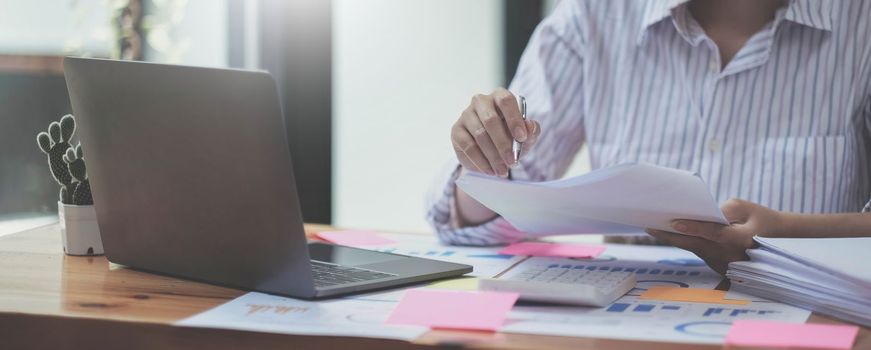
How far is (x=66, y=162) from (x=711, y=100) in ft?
3.32

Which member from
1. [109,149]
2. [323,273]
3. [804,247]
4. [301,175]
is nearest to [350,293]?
[323,273]

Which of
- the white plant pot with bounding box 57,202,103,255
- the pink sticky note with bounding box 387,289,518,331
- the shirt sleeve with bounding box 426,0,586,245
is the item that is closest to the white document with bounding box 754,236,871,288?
the pink sticky note with bounding box 387,289,518,331

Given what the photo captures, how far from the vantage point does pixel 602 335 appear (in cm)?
75

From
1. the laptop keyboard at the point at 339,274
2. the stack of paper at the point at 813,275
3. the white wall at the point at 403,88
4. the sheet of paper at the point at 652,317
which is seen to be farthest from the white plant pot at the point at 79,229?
the white wall at the point at 403,88

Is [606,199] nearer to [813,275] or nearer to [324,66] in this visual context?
[813,275]

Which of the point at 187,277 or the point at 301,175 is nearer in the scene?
the point at 187,277

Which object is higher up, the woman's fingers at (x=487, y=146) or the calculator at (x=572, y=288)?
the woman's fingers at (x=487, y=146)

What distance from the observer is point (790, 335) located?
740mm

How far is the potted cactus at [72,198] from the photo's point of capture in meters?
1.19

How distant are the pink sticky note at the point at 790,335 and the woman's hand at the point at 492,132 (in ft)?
1.33

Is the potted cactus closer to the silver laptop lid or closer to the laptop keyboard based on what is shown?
the silver laptop lid

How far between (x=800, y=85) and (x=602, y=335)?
36.4 inches

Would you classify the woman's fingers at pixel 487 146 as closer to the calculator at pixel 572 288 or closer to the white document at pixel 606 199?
the white document at pixel 606 199

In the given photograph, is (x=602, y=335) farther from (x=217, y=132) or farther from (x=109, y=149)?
(x=109, y=149)
